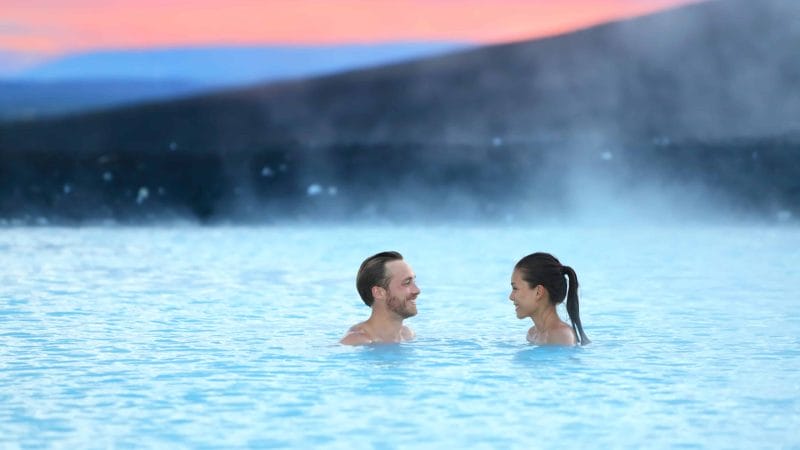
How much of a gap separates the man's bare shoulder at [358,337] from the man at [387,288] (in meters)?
0.09

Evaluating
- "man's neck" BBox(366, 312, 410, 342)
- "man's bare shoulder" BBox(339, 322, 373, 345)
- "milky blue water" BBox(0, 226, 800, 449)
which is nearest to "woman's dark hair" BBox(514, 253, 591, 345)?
"milky blue water" BBox(0, 226, 800, 449)

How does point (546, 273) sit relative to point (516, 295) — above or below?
above

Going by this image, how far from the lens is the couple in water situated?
725 cm

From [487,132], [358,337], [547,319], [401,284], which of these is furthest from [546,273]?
[487,132]

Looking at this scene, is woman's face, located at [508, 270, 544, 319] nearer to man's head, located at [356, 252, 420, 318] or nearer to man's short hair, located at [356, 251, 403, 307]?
man's head, located at [356, 252, 420, 318]

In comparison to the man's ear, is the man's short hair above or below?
above

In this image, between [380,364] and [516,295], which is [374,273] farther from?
[516,295]

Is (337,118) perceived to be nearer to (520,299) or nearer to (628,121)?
(628,121)

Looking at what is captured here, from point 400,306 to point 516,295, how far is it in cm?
68

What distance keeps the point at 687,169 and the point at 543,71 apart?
910 cm

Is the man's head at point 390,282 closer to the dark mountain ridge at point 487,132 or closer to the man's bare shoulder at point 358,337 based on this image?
the man's bare shoulder at point 358,337

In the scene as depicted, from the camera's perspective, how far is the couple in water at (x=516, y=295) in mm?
7250

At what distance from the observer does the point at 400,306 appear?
7496 mm

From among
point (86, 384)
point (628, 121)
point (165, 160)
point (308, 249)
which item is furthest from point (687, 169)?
point (86, 384)
